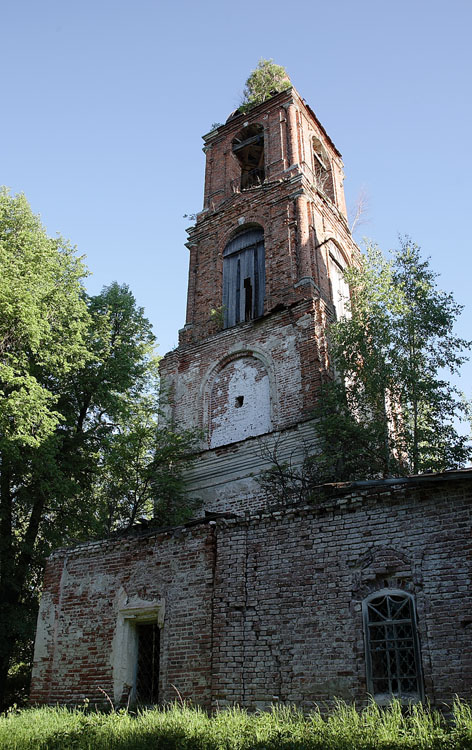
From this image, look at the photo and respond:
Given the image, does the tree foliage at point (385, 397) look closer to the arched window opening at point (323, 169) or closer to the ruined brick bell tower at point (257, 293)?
the ruined brick bell tower at point (257, 293)

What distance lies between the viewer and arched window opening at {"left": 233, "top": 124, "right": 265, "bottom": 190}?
19953 mm

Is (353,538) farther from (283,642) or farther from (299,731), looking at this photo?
(299,731)

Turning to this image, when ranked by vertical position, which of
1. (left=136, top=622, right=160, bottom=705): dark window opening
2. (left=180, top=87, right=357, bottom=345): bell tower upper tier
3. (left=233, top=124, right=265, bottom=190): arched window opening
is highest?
(left=233, top=124, right=265, bottom=190): arched window opening

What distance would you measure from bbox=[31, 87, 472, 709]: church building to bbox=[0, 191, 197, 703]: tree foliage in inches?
55.3

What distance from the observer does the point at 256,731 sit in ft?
20.4

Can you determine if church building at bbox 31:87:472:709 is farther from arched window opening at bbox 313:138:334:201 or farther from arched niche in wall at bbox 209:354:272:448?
arched window opening at bbox 313:138:334:201

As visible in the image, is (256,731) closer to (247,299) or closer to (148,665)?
(148,665)

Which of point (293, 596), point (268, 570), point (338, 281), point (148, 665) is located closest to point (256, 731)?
point (293, 596)

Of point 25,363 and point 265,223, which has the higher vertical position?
point 265,223

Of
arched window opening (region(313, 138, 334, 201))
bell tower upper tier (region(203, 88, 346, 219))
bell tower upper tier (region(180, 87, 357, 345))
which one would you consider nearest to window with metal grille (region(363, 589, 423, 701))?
bell tower upper tier (region(180, 87, 357, 345))

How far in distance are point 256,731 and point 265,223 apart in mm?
13500

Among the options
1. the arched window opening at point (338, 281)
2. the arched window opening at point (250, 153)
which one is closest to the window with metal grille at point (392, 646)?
the arched window opening at point (338, 281)

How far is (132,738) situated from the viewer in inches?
257

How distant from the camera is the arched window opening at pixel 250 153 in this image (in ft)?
65.5
